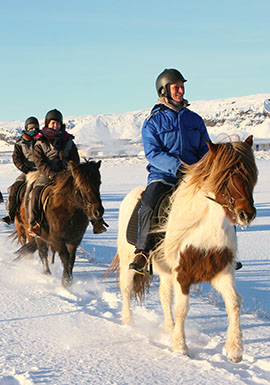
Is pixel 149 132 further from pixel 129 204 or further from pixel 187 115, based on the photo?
pixel 129 204

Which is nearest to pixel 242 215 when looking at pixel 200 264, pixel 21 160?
pixel 200 264

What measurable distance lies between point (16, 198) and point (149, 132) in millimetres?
4522

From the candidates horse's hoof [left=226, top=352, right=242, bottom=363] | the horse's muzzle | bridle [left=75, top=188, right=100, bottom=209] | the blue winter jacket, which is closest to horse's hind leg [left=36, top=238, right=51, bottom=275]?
bridle [left=75, top=188, right=100, bottom=209]

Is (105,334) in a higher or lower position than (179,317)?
lower

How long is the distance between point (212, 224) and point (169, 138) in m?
1.10

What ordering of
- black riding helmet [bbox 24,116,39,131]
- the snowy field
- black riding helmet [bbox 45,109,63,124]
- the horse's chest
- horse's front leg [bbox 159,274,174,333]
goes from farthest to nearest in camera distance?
black riding helmet [bbox 24,116,39,131] → black riding helmet [bbox 45,109,63,124] → horse's front leg [bbox 159,274,174,333] → the horse's chest → the snowy field

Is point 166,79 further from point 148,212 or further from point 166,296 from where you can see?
point 166,296

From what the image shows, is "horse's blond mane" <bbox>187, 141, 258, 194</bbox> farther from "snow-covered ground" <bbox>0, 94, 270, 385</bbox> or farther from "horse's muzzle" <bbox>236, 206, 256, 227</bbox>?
"snow-covered ground" <bbox>0, 94, 270, 385</bbox>

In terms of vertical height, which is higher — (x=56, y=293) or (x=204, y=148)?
(x=204, y=148)

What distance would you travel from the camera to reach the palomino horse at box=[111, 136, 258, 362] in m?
3.66

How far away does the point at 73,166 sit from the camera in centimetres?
631

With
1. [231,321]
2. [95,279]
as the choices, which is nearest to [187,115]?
[231,321]

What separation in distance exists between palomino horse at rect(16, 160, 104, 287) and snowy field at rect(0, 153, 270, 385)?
0.51 metres

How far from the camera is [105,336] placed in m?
4.34
